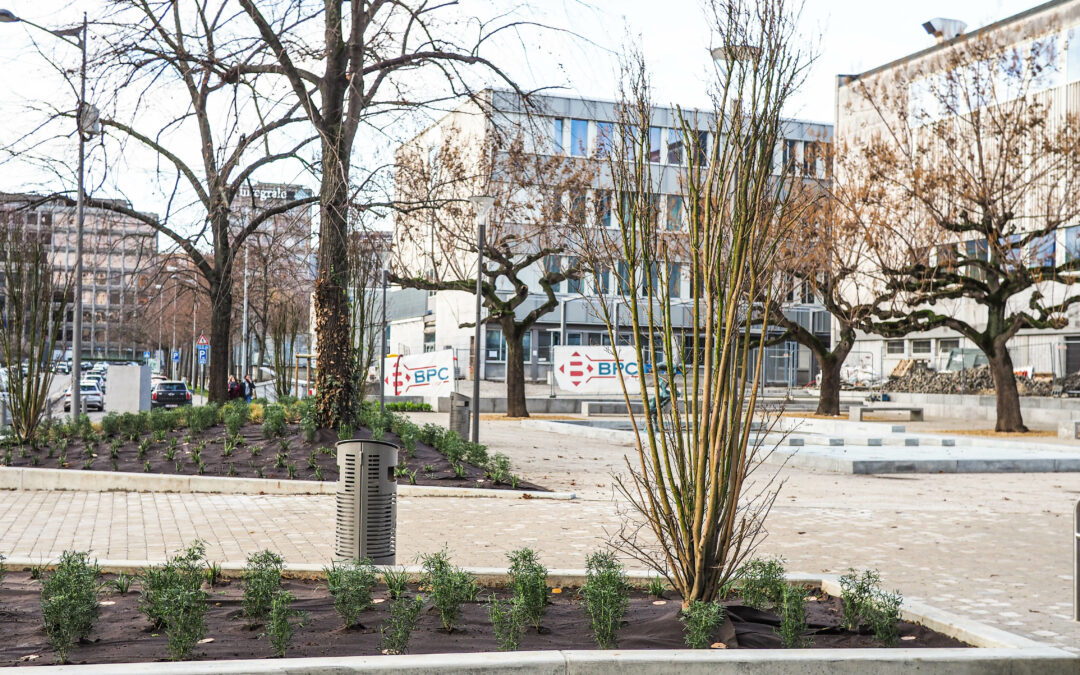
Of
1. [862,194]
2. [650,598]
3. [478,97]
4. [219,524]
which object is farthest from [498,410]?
[650,598]

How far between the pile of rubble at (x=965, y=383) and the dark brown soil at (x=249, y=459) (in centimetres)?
2802

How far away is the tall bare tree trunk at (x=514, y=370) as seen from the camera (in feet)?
104

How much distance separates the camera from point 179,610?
181 inches

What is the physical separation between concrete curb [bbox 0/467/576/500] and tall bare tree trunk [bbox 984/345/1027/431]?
57.2 feet

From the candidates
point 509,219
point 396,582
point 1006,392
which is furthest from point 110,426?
point 1006,392

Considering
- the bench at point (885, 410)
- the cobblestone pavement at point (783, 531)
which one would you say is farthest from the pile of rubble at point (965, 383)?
the cobblestone pavement at point (783, 531)

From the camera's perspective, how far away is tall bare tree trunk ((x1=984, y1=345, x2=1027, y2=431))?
26031 mm

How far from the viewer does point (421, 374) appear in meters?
35.2

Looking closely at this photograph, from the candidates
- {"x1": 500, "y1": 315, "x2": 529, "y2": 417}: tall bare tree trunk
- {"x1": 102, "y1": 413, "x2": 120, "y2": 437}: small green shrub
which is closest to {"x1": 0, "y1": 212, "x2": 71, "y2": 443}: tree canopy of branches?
{"x1": 102, "y1": 413, "x2": 120, "y2": 437}: small green shrub

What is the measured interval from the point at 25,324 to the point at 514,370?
690 inches

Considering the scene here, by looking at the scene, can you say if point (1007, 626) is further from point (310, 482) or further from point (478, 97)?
point (478, 97)

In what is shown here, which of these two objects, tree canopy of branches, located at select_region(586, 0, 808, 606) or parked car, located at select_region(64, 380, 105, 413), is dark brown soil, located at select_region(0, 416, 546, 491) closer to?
tree canopy of branches, located at select_region(586, 0, 808, 606)

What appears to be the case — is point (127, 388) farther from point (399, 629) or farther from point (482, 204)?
point (399, 629)

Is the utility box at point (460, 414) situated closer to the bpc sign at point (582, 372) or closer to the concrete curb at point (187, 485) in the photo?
the concrete curb at point (187, 485)
